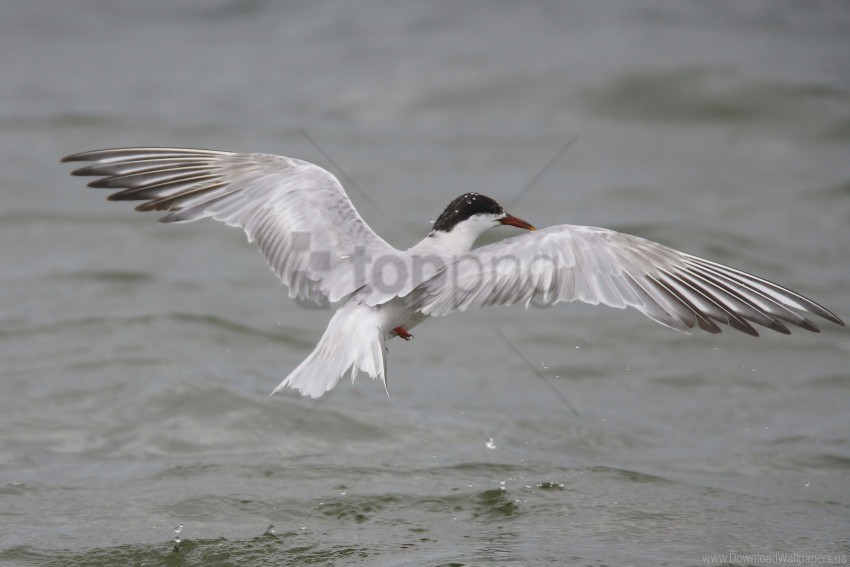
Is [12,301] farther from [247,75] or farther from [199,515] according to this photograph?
[247,75]

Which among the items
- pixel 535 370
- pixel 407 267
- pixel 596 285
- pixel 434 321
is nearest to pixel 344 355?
pixel 407 267

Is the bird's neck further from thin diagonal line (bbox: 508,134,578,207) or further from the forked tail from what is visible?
thin diagonal line (bbox: 508,134,578,207)

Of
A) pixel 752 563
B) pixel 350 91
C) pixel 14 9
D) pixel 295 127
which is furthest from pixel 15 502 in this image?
pixel 14 9

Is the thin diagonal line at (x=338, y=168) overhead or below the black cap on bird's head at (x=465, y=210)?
overhead

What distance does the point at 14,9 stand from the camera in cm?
1441

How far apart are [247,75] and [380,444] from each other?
24.0 ft

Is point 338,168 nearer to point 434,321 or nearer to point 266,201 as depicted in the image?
point 434,321

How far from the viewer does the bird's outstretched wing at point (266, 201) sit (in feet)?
18.9

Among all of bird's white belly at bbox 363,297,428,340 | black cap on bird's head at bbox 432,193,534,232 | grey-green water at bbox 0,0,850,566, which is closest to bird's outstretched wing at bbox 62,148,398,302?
bird's white belly at bbox 363,297,428,340

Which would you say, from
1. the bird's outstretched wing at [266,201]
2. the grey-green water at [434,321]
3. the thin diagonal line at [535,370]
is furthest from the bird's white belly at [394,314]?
the thin diagonal line at [535,370]

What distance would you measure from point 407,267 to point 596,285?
93cm

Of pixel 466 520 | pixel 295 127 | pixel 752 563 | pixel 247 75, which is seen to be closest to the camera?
pixel 752 563

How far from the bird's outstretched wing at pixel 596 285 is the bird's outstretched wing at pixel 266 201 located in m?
0.54

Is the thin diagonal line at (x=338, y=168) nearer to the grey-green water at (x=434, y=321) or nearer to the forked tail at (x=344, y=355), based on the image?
the grey-green water at (x=434, y=321)
